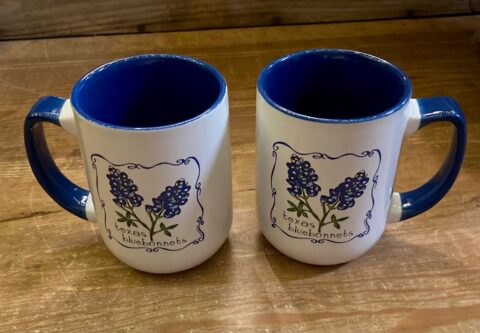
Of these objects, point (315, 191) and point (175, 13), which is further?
point (175, 13)

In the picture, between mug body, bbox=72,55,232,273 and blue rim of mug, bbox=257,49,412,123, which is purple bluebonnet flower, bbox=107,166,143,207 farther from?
blue rim of mug, bbox=257,49,412,123

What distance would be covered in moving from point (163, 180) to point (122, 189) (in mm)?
28

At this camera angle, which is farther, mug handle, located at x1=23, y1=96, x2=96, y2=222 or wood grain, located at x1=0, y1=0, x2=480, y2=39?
wood grain, located at x1=0, y1=0, x2=480, y2=39

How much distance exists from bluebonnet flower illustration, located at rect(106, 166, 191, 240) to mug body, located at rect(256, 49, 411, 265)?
0.22 feet

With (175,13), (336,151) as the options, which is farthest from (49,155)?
(175,13)

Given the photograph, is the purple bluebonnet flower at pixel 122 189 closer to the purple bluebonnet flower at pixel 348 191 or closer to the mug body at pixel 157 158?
the mug body at pixel 157 158

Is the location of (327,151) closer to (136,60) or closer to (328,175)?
(328,175)

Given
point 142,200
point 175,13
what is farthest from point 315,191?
point 175,13

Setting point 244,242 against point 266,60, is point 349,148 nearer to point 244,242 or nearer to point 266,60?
point 244,242

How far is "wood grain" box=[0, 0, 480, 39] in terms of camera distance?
78 cm

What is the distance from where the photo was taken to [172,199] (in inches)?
15.5

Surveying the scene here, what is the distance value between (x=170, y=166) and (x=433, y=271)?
0.22 m

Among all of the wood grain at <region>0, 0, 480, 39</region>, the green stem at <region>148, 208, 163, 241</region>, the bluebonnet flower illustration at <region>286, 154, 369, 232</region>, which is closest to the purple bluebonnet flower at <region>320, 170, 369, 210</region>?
the bluebonnet flower illustration at <region>286, 154, 369, 232</region>

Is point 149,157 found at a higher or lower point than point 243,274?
higher
